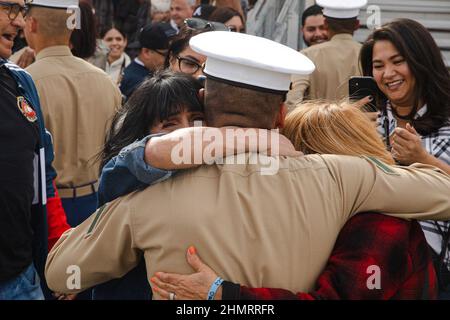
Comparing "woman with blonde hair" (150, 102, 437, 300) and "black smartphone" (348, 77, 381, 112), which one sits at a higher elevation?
"woman with blonde hair" (150, 102, 437, 300)

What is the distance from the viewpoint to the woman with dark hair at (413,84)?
3562mm

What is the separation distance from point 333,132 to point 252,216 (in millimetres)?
485

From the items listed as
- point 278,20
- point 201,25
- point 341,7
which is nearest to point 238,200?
point 201,25

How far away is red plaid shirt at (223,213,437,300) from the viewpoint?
2211mm

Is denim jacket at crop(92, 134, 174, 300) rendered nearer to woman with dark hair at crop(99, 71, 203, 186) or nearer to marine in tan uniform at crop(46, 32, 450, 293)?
marine in tan uniform at crop(46, 32, 450, 293)

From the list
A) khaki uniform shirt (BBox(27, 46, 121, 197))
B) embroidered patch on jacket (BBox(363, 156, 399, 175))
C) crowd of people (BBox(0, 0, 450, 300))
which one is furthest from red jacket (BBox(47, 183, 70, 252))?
embroidered patch on jacket (BBox(363, 156, 399, 175))

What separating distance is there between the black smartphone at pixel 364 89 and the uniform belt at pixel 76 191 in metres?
1.63

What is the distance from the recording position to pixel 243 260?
2188mm

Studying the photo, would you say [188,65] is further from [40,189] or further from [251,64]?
[251,64]

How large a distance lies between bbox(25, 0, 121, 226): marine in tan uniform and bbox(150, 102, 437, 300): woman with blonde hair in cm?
233

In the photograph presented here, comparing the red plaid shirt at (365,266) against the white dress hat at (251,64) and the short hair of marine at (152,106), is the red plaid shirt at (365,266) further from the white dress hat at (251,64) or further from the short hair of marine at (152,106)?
the short hair of marine at (152,106)

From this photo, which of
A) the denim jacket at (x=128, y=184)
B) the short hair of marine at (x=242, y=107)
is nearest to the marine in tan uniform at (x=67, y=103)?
the denim jacket at (x=128, y=184)

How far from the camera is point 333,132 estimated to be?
2.51 metres
